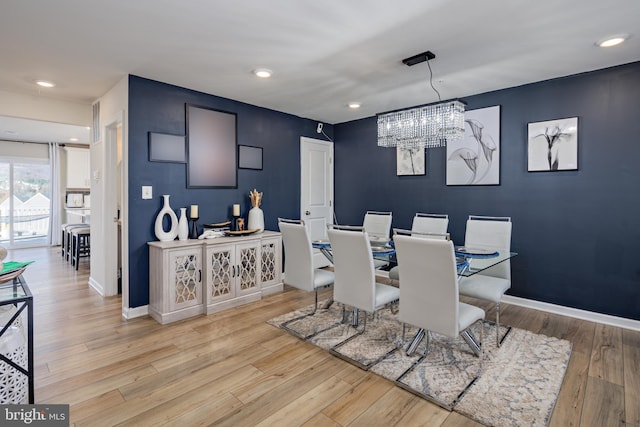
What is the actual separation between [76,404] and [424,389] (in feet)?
6.91

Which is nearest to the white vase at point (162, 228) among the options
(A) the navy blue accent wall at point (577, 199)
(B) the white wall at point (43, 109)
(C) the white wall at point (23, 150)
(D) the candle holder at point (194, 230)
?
(D) the candle holder at point (194, 230)

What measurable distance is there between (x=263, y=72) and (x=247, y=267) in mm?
2074

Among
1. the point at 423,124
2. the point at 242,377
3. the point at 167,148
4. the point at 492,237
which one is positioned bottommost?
the point at 242,377

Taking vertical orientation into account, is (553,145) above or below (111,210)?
above

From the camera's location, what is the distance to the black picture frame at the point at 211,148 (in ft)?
12.3

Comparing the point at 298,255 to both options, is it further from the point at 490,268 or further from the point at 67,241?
the point at 67,241

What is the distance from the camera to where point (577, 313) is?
3.34 metres

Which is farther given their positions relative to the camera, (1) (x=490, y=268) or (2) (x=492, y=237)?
(2) (x=492, y=237)

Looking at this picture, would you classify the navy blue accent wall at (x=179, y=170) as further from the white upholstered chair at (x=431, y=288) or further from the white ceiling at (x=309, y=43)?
the white upholstered chair at (x=431, y=288)

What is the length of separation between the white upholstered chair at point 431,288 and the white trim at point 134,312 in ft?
8.59

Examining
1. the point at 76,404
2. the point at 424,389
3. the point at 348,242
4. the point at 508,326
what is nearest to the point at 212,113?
→ the point at 348,242

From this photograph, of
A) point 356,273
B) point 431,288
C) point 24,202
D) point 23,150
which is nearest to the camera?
point 431,288

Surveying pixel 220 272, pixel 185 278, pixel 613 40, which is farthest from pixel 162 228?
pixel 613 40

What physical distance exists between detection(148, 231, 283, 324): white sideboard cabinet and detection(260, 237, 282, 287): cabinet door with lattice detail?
0.06m
